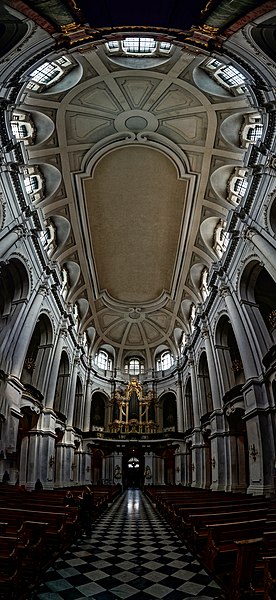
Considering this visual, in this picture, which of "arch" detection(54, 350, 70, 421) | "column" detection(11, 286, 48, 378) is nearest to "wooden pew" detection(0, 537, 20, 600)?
"column" detection(11, 286, 48, 378)

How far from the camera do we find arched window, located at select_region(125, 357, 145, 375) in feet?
121

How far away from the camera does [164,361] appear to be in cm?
3572

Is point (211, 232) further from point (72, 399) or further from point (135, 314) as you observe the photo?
point (72, 399)

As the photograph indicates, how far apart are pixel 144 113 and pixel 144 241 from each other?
9.04m

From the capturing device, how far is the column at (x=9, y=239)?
46.2 feet

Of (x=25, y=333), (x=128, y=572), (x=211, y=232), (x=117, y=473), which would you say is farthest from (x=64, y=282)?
(x=128, y=572)

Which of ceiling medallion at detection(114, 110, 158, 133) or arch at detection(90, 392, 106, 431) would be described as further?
arch at detection(90, 392, 106, 431)

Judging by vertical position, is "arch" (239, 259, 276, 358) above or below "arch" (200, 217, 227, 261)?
below

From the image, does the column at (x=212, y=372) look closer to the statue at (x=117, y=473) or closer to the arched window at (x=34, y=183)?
the arched window at (x=34, y=183)

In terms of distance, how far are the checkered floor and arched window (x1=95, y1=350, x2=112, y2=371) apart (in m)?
26.6

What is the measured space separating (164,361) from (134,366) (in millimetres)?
3448

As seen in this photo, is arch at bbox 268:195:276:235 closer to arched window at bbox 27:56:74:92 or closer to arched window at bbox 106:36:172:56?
arched window at bbox 106:36:172:56

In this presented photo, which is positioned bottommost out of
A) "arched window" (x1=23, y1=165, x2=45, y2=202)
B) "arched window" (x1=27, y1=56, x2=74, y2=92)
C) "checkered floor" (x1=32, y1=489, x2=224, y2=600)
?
"checkered floor" (x1=32, y1=489, x2=224, y2=600)

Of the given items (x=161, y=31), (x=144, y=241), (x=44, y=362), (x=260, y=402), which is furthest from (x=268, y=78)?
(x=44, y=362)
